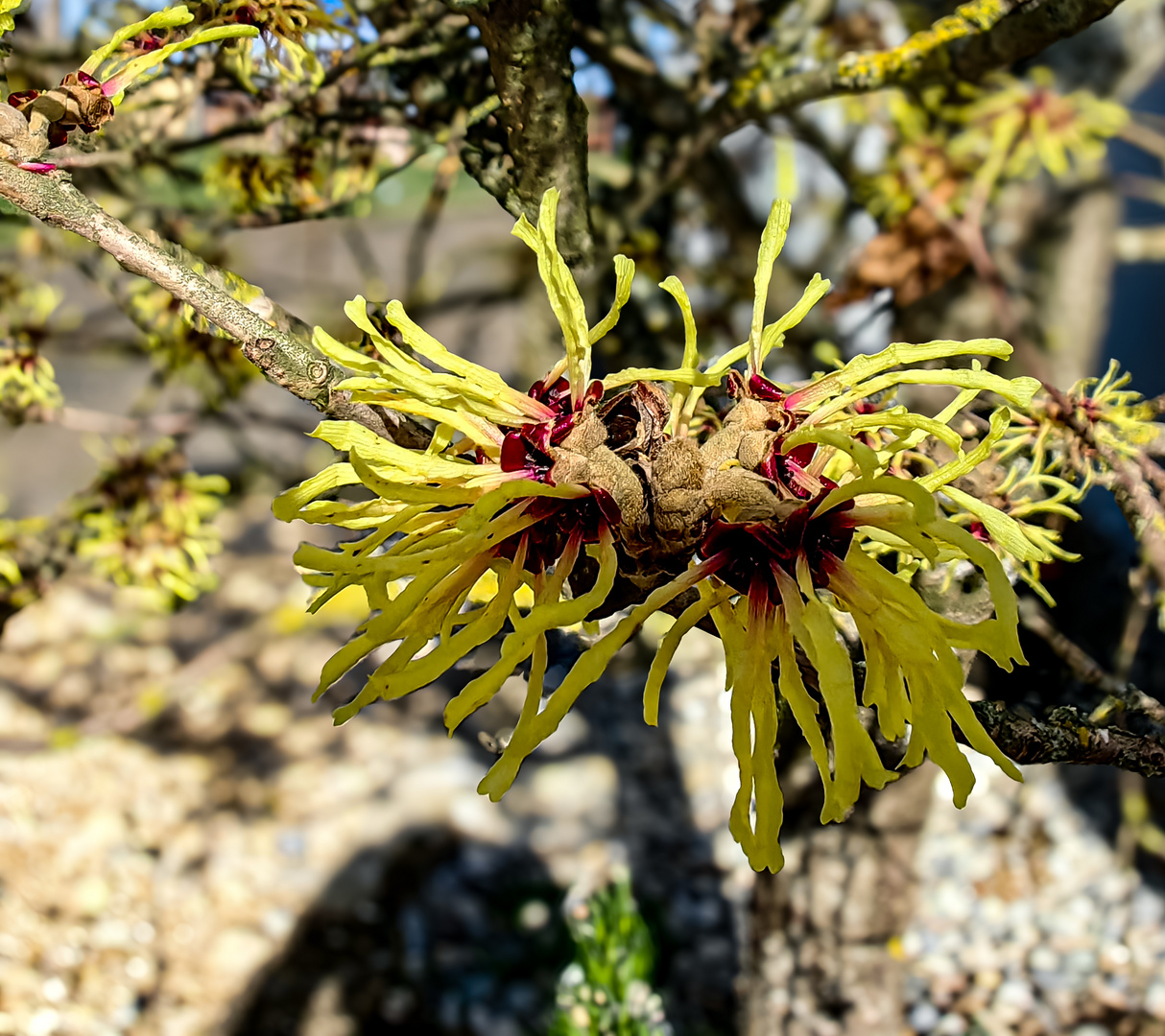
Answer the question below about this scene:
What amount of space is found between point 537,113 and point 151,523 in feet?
2.89

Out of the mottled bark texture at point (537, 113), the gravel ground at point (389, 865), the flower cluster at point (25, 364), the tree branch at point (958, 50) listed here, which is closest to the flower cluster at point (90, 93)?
the mottled bark texture at point (537, 113)

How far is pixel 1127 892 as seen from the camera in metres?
2.21

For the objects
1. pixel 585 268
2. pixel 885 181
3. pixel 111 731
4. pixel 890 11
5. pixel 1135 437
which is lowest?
pixel 111 731

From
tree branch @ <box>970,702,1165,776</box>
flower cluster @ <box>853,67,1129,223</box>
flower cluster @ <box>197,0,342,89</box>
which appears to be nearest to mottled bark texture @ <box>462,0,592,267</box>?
flower cluster @ <box>197,0,342,89</box>

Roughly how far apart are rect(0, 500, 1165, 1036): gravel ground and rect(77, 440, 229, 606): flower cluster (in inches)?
31.4

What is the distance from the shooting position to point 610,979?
1.75 meters

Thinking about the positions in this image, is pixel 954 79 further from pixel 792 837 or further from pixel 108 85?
pixel 792 837

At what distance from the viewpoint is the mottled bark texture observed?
734 mm

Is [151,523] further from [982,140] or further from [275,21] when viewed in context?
[982,140]

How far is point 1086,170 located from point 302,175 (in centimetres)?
213

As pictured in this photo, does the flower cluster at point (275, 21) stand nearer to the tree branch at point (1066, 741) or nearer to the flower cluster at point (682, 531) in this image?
the flower cluster at point (682, 531)

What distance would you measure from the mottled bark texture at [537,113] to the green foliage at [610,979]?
1.42 meters

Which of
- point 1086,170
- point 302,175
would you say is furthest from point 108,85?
point 1086,170

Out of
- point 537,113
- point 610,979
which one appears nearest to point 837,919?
point 610,979
